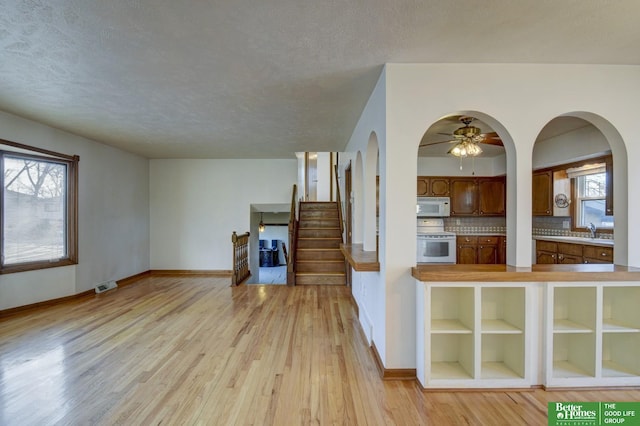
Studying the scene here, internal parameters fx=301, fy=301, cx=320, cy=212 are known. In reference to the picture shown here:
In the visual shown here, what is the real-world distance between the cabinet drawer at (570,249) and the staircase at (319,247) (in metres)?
3.43

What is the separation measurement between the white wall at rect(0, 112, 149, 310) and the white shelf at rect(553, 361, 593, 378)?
6001mm

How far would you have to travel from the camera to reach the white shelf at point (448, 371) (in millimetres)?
2262

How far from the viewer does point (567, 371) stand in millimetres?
2299

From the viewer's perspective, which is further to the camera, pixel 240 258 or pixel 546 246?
pixel 240 258

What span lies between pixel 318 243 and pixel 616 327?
457 cm

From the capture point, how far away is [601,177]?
4.52 meters

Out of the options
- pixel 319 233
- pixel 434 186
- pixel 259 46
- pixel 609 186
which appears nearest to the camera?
pixel 259 46

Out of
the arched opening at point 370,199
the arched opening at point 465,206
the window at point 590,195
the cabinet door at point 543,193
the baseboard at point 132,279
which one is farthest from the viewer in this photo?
the arched opening at point 465,206

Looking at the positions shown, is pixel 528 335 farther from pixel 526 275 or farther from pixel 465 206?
pixel 465 206

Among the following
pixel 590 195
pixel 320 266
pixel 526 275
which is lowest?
pixel 320 266

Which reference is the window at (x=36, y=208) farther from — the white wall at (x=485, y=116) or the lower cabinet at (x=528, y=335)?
the lower cabinet at (x=528, y=335)

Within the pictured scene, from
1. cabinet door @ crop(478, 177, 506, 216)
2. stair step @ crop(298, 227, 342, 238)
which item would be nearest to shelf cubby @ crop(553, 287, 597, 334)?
cabinet door @ crop(478, 177, 506, 216)

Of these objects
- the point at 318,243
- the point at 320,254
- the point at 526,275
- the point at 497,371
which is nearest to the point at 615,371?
the point at 497,371

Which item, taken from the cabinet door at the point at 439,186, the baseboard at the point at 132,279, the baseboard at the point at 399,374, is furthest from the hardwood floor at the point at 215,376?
the cabinet door at the point at 439,186
